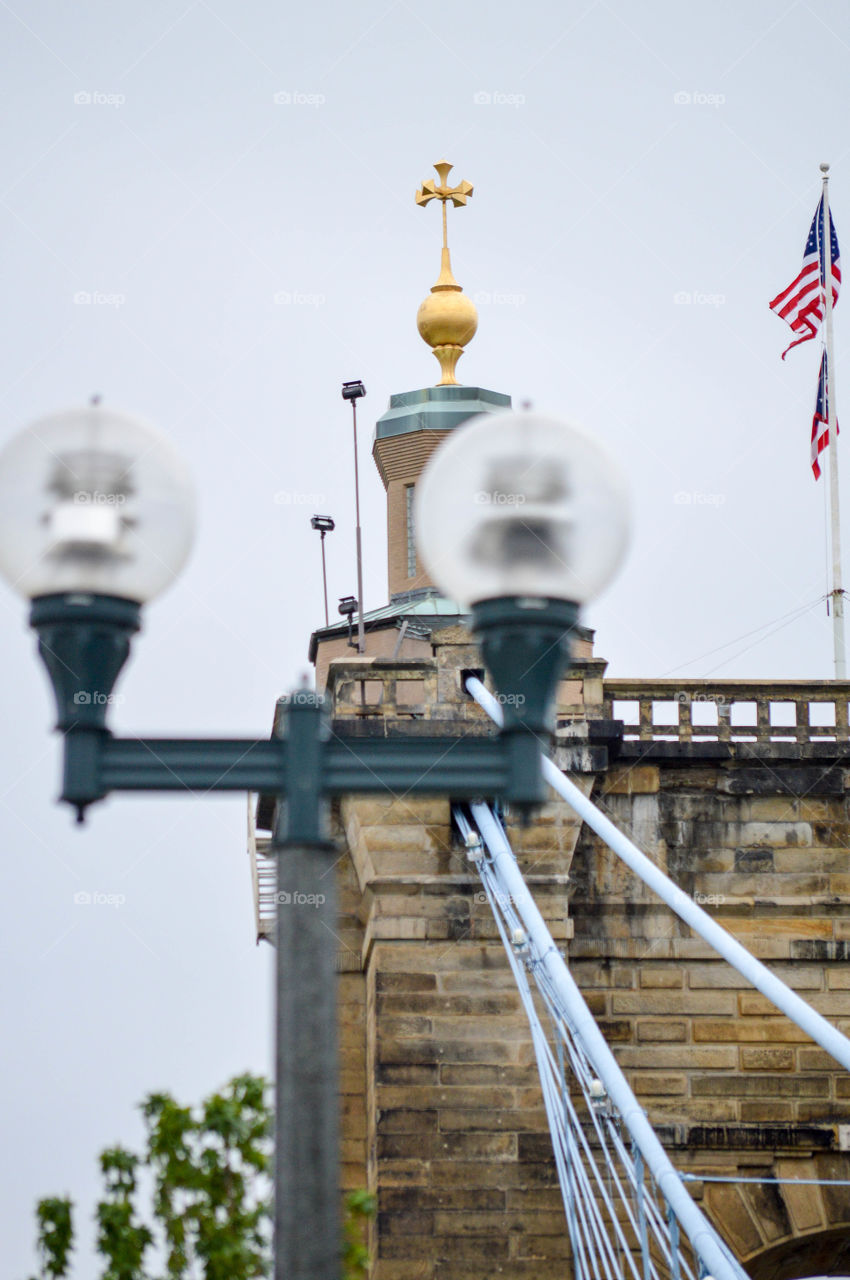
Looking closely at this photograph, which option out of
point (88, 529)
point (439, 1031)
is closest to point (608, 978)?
point (439, 1031)

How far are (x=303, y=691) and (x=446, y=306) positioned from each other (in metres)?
21.3

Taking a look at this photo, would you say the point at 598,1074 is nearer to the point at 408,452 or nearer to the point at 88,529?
the point at 88,529

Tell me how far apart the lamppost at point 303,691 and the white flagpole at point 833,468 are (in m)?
15.8

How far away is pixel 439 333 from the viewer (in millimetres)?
26422

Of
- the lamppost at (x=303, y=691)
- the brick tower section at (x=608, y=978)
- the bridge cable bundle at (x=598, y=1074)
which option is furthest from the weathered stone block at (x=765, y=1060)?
the lamppost at (x=303, y=691)

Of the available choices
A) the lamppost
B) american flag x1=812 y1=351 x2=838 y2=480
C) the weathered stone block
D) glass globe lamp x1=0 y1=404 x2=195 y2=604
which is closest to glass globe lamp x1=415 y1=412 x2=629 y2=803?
the lamppost

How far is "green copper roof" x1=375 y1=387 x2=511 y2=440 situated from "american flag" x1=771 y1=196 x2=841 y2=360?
4.08 meters

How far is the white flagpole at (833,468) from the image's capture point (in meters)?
21.5

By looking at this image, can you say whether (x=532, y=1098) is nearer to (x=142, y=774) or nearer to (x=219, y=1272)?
(x=219, y=1272)

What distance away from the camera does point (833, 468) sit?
22.4m

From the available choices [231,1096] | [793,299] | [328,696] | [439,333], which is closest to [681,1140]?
[328,696]

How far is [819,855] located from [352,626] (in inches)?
369

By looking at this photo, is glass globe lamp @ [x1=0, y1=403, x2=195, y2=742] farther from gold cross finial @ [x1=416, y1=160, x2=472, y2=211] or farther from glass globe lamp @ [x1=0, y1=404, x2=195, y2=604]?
gold cross finial @ [x1=416, y1=160, x2=472, y2=211]

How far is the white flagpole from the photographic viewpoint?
21.5 m
